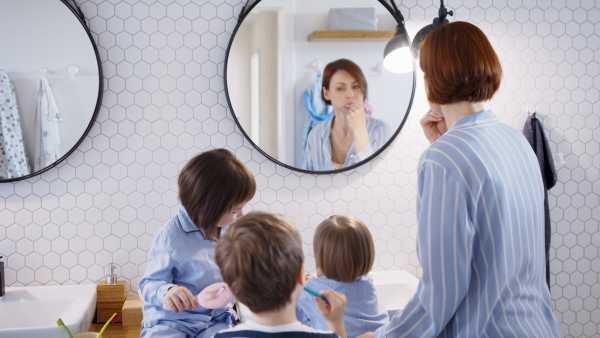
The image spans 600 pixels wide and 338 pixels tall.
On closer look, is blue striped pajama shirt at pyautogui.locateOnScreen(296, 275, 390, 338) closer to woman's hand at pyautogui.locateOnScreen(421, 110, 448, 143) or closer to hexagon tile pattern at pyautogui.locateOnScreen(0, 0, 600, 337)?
woman's hand at pyautogui.locateOnScreen(421, 110, 448, 143)

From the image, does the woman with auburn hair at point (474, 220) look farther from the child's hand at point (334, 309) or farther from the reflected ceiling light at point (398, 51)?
the reflected ceiling light at point (398, 51)

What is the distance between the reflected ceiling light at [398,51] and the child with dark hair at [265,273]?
1271 millimetres

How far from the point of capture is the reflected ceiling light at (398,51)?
2234 millimetres

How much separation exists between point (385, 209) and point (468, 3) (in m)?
0.89

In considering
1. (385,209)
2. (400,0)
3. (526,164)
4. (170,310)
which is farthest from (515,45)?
(170,310)

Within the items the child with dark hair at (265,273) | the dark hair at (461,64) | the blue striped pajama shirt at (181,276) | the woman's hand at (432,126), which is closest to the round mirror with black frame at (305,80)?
the woman's hand at (432,126)

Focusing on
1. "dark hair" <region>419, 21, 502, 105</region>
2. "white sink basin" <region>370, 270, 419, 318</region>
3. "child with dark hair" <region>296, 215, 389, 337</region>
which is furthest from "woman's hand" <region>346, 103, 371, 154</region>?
"dark hair" <region>419, 21, 502, 105</region>

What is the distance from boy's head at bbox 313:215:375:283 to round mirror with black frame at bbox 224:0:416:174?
0.64 metres

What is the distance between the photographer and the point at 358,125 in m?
2.25

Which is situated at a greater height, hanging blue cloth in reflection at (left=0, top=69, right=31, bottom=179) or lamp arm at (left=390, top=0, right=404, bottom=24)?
lamp arm at (left=390, top=0, right=404, bottom=24)

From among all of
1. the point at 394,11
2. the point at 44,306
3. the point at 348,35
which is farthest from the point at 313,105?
the point at 44,306

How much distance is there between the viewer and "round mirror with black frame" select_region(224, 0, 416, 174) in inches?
84.5

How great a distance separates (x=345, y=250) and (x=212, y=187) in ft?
1.33

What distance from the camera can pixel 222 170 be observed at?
162cm
